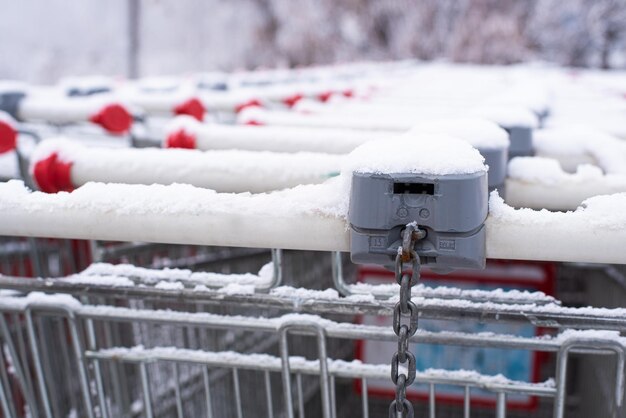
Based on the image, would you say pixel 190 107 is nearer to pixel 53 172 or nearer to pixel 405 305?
pixel 53 172

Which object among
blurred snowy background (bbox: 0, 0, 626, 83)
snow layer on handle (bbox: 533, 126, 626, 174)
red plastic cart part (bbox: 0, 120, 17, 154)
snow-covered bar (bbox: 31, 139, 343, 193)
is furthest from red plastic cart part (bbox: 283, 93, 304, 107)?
blurred snowy background (bbox: 0, 0, 626, 83)

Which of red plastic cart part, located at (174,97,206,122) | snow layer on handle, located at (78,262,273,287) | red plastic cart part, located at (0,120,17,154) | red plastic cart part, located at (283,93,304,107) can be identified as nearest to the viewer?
snow layer on handle, located at (78,262,273,287)

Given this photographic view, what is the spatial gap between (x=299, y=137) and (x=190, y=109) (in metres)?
0.96

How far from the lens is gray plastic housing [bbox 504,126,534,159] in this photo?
1.28m

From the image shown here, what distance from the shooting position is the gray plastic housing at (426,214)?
81cm

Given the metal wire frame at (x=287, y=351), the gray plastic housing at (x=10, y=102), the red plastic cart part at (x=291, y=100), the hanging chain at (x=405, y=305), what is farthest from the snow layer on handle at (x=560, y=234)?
the red plastic cart part at (x=291, y=100)

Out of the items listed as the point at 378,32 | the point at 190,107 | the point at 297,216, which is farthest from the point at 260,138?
the point at 378,32

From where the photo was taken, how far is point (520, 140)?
129 cm

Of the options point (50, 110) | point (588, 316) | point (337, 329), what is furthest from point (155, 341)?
point (588, 316)

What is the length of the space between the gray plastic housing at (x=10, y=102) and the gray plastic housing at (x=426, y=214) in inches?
64.6

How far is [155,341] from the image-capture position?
1936mm

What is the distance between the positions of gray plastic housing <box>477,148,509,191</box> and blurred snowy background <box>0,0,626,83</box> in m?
11.6

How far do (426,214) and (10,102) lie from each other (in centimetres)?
172

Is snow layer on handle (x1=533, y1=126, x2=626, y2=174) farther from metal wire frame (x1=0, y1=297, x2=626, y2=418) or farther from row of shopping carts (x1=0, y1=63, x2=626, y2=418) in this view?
metal wire frame (x1=0, y1=297, x2=626, y2=418)
